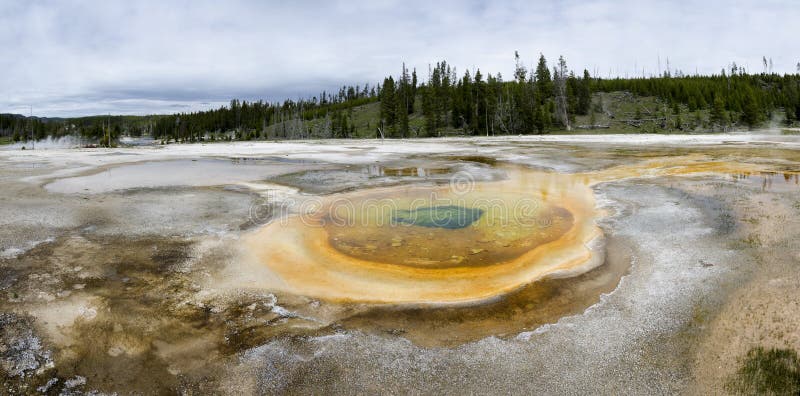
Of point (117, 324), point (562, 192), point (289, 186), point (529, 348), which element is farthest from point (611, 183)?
point (117, 324)

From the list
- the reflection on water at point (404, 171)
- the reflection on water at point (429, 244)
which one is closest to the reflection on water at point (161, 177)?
the reflection on water at point (404, 171)

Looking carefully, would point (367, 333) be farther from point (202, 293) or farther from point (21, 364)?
point (21, 364)

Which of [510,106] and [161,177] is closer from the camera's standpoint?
[161,177]

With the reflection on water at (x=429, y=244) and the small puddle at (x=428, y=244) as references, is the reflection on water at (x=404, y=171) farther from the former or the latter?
the small puddle at (x=428, y=244)

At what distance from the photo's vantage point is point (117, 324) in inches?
187

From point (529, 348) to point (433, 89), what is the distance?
76861 millimetres

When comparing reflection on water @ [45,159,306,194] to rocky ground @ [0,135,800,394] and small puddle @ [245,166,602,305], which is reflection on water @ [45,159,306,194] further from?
small puddle @ [245,166,602,305]

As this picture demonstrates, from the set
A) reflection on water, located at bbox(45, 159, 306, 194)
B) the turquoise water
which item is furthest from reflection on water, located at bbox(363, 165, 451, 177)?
the turquoise water

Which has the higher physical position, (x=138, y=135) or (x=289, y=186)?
(x=138, y=135)

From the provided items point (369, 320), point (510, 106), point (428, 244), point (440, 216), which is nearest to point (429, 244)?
point (428, 244)

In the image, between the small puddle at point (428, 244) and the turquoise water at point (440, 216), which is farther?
the turquoise water at point (440, 216)

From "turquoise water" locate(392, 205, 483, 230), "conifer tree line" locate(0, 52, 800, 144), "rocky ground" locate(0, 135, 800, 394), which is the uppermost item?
"conifer tree line" locate(0, 52, 800, 144)

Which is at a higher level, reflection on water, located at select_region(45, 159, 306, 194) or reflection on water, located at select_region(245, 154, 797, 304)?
reflection on water, located at select_region(45, 159, 306, 194)

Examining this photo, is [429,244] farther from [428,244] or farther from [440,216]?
[440,216]
